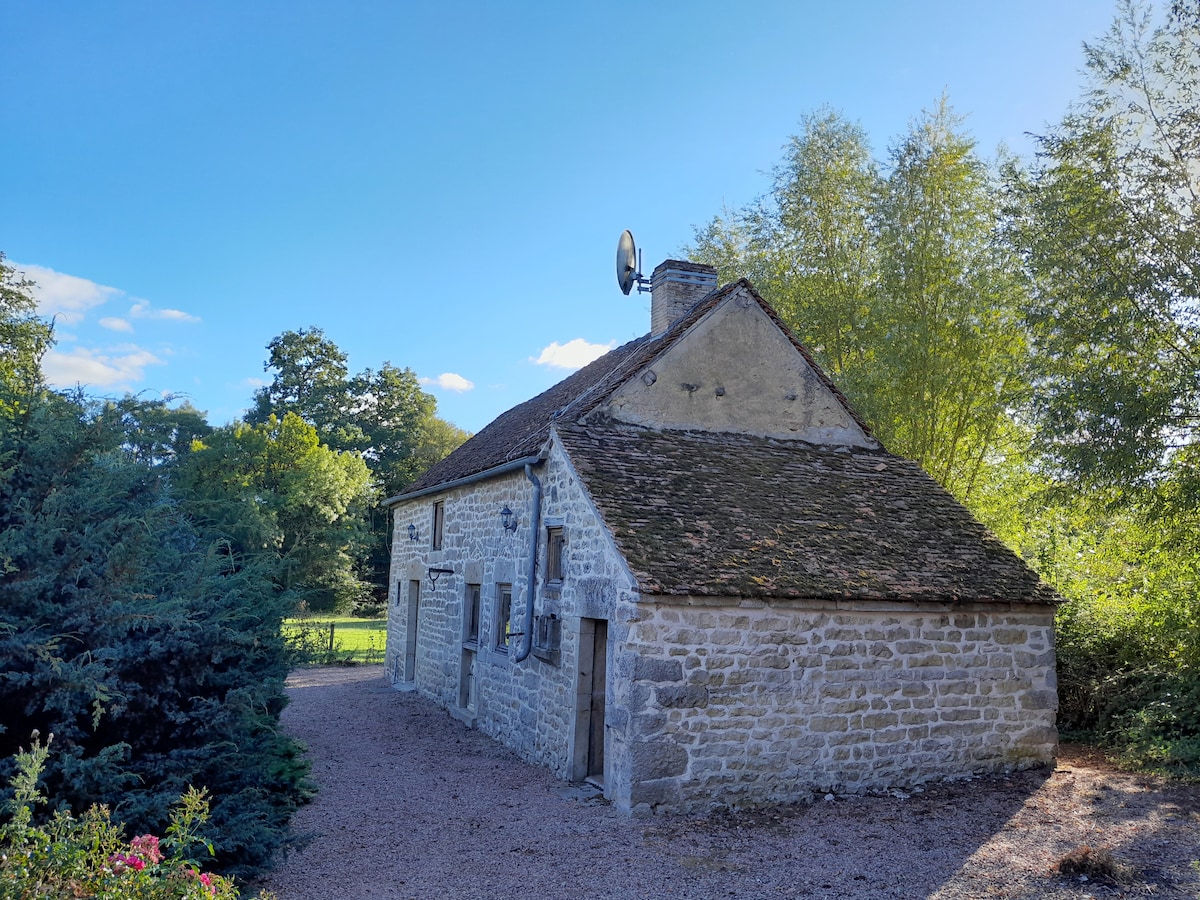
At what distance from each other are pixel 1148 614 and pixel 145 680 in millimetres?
11674

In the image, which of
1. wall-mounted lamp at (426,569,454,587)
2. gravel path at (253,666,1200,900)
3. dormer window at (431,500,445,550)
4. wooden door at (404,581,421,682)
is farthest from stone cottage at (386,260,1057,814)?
wooden door at (404,581,421,682)

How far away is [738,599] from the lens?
26.4 feet

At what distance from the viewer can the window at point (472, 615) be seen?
42.5ft

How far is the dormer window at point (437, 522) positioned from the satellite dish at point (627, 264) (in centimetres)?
502

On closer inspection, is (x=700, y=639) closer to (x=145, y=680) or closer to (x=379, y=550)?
(x=145, y=680)

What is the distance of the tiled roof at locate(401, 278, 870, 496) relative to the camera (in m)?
10.7

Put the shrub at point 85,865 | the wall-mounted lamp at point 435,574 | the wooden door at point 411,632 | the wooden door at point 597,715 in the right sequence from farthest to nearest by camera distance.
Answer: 1. the wooden door at point 411,632
2. the wall-mounted lamp at point 435,574
3. the wooden door at point 597,715
4. the shrub at point 85,865

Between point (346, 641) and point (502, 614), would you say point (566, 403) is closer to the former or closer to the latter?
point (502, 614)

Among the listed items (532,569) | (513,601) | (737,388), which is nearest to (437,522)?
(513,601)

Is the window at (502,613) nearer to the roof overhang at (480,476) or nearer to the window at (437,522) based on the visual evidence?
the roof overhang at (480,476)

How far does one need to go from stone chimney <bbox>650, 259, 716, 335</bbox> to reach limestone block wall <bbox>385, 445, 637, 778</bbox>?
3.53 m

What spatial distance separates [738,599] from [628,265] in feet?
24.3

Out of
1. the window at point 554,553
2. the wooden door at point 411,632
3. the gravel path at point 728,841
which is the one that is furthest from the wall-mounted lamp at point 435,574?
the gravel path at point 728,841

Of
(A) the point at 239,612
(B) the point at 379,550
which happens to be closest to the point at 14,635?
(A) the point at 239,612
